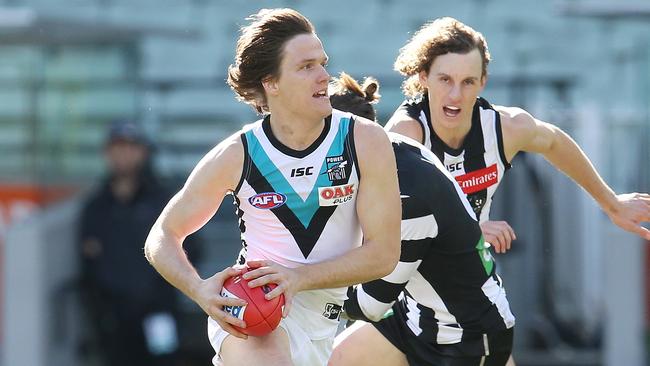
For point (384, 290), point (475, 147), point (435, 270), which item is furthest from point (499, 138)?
point (384, 290)

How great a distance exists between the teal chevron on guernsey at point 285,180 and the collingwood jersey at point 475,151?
26.4 inches

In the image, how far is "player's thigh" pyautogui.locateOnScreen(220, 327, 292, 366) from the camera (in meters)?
4.24

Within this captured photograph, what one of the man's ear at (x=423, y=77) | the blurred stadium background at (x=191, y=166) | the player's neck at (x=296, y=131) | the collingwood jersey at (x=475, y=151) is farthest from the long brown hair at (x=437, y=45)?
the blurred stadium background at (x=191, y=166)

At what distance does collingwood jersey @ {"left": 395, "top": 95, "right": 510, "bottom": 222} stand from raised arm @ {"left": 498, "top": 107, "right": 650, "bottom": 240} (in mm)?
49

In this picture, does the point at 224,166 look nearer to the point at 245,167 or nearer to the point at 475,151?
the point at 245,167

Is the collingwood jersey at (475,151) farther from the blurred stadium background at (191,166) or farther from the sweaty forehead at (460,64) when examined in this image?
the blurred stadium background at (191,166)

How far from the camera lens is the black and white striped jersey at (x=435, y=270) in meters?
4.66

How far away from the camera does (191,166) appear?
10.5 m

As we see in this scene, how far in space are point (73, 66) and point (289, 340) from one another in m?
5.90

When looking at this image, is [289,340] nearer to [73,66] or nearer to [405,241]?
[405,241]

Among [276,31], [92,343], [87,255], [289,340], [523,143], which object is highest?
[276,31]

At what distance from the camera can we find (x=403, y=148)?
4.65 m

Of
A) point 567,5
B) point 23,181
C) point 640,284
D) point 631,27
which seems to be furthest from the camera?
point 631,27

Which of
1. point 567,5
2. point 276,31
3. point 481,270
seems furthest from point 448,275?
point 567,5
